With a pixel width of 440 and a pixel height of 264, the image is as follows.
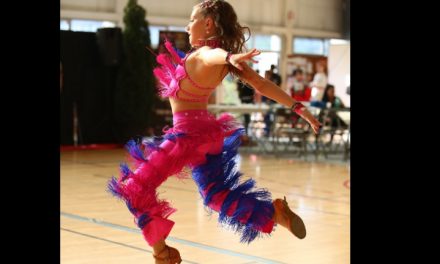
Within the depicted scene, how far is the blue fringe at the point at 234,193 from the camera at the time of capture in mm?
3830

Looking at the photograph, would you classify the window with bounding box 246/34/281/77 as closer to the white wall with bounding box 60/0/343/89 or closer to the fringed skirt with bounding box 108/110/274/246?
the white wall with bounding box 60/0/343/89

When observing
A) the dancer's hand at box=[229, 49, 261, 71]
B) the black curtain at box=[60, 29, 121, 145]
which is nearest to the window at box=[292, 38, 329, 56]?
the black curtain at box=[60, 29, 121, 145]

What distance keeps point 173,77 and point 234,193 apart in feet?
2.07

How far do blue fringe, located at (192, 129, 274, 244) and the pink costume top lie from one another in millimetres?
301

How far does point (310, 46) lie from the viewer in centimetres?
2102

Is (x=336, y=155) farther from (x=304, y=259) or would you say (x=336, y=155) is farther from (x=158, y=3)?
(x=304, y=259)

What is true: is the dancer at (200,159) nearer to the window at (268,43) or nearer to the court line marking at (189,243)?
the court line marking at (189,243)

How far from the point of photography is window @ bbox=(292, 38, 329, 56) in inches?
811

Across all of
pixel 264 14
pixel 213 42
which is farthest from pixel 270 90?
pixel 264 14

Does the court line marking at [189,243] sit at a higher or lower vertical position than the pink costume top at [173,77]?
lower

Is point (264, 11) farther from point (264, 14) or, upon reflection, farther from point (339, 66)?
point (339, 66)

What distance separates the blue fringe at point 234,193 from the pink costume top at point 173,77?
0.99 feet

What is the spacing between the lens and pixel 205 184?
3.87 metres

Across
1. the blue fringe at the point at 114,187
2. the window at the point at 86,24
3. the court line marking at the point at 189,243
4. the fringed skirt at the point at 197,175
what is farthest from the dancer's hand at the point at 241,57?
the window at the point at 86,24
